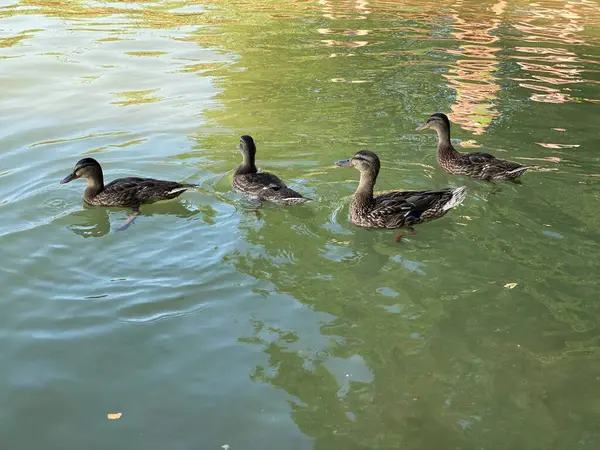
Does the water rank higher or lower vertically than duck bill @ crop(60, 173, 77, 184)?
lower

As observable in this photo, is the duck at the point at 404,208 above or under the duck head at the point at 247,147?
under

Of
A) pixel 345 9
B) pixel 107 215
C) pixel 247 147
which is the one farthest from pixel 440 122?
pixel 345 9

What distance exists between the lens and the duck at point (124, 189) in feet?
28.9

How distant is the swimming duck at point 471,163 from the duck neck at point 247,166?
9.21ft

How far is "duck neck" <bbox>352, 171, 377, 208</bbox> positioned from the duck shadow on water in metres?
1.79

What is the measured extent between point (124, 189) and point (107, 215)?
404mm

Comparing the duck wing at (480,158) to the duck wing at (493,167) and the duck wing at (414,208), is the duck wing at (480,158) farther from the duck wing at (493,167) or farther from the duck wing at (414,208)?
the duck wing at (414,208)

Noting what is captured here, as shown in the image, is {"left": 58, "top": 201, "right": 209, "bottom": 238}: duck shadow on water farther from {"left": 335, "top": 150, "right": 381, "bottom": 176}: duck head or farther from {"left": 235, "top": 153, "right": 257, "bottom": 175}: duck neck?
{"left": 335, "top": 150, "right": 381, "bottom": 176}: duck head

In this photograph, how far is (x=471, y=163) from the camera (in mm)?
9625

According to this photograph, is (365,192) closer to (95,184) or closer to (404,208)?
(404,208)

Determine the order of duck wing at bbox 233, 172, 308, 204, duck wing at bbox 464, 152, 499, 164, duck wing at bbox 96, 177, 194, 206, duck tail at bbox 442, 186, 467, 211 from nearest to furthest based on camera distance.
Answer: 1. duck tail at bbox 442, 186, 467, 211
2. duck wing at bbox 233, 172, 308, 204
3. duck wing at bbox 96, 177, 194, 206
4. duck wing at bbox 464, 152, 499, 164

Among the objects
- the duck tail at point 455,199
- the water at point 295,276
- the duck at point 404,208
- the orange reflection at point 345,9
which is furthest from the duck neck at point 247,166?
the orange reflection at point 345,9

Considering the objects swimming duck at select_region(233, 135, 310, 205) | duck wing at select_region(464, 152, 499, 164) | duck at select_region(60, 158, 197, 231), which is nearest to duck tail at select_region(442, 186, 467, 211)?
duck wing at select_region(464, 152, 499, 164)

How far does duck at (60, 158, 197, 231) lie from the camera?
8820mm
